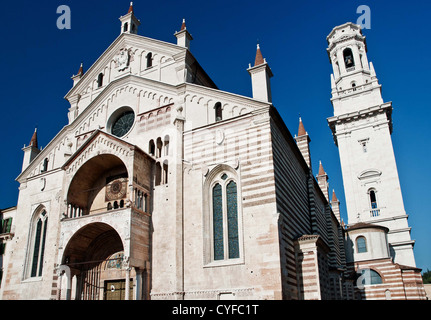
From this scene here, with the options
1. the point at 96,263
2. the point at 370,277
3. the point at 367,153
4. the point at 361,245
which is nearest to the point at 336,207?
the point at 367,153

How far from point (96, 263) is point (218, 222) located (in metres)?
7.32

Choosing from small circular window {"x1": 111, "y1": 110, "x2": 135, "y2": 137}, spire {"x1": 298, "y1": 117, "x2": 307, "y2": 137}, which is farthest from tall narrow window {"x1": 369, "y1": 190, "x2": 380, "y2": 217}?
small circular window {"x1": 111, "y1": 110, "x2": 135, "y2": 137}

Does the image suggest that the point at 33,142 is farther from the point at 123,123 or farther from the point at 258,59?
the point at 258,59

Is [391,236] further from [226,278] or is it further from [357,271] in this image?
[226,278]

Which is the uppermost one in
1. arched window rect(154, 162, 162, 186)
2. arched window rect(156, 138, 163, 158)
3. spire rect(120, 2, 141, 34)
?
spire rect(120, 2, 141, 34)

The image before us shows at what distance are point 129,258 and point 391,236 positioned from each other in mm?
33033

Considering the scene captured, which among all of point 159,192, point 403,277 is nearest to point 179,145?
point 159,192

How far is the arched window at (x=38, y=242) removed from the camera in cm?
2153

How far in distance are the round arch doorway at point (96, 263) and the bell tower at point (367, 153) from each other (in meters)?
31.2

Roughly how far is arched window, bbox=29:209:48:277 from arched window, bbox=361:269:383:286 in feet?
90.0

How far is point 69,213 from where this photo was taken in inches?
786

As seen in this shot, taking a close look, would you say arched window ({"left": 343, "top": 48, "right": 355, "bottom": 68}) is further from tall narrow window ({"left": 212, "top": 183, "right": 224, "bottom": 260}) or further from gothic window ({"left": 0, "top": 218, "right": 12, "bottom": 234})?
gothic window ({"left": 0, "top": 218, "right": 12, "bottom": 234})

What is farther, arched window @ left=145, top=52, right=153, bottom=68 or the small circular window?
arched window @ left=145, top=52, right=153, bottom=68

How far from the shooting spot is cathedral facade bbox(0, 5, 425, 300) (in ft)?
54.5
